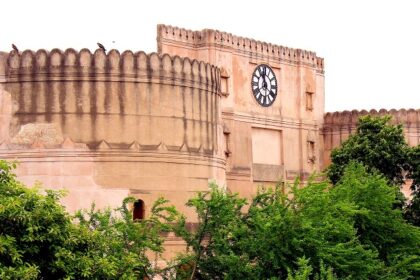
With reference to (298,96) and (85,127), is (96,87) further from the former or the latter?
(298,96)

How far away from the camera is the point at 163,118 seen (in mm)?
31984

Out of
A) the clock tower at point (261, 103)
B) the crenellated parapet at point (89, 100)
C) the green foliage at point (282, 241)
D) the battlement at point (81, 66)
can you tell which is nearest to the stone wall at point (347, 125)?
the clock tower at point (261, 103)

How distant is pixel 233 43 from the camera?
45.5 metres

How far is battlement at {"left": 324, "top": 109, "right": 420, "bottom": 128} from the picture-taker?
166ft

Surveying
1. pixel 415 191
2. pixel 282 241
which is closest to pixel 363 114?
pixel 415 191

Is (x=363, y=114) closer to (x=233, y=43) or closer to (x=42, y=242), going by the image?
(x=233, y=43)

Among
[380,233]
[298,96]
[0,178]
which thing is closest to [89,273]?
[0,178]

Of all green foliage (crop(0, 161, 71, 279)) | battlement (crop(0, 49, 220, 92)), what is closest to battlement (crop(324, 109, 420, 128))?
battlement (crop(0, 49, 220, 92))

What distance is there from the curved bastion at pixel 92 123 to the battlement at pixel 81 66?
0.09ft

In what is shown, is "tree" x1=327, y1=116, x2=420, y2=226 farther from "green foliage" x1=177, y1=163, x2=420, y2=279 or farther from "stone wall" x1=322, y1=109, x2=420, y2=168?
"stone wall" x1=322, y1=109, x2=420, y2=168

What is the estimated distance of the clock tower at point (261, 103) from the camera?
1753 inches

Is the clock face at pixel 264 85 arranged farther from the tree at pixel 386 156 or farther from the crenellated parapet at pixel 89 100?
the crenellated parapet at pixel 89 100

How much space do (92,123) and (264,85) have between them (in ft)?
56.2

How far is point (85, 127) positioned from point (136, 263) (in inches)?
282
